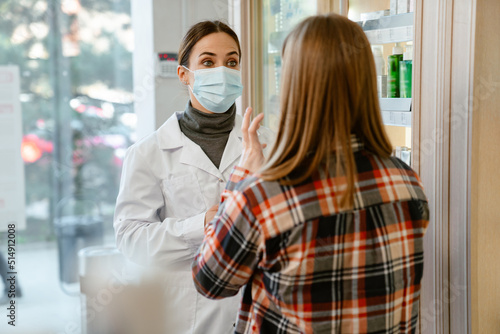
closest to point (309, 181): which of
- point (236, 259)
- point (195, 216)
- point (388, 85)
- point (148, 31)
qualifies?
point (236, 259)

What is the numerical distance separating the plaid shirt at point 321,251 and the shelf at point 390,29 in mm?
876

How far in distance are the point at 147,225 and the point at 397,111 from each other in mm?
922

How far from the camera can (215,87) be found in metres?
1.60

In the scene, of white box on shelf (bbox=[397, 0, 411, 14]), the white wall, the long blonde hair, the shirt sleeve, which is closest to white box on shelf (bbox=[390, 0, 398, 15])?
white box on shelf (bbox=[397, 0, 411, 14])

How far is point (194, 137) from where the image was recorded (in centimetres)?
161

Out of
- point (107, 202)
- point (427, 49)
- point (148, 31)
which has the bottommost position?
point (107, 202)

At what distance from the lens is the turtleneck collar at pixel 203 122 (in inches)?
63.4

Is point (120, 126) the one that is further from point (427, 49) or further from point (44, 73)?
point (427, 49)

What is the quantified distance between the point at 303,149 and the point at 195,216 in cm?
66

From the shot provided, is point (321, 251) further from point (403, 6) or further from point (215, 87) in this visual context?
point (403, 6)

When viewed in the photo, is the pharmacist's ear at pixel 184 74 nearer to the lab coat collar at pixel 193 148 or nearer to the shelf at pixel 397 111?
the lab coat collar at pixel 193 148

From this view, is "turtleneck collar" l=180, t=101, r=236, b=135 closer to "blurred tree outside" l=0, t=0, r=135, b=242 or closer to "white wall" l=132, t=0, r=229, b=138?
"white wall" l=132, t=0, r=229, b=138

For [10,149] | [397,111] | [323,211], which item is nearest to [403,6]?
[397,111]

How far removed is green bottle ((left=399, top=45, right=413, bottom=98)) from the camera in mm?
1692
